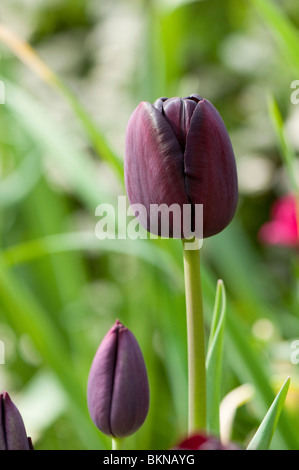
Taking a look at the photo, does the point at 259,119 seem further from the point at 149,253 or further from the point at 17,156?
the point at 149,253

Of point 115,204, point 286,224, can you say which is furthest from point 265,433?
point 286,224

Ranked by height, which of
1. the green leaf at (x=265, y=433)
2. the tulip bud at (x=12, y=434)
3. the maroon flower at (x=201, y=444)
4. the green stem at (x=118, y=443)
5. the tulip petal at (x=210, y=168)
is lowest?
the green stem at (x=118, y=443)

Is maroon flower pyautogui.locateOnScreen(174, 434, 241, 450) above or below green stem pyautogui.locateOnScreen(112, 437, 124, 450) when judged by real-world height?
above

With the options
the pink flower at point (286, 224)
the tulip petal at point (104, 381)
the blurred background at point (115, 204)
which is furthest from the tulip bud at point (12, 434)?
the pink flower at point (286, 224)

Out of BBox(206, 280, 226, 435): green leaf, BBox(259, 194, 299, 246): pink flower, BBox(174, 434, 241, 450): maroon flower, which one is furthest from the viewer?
BBox(259, 194, 299, 246): pink flower

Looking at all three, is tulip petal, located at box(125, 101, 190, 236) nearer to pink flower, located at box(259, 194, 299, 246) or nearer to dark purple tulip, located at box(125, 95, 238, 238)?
dark purple tulip, located at box(125, 95, 238, 238)

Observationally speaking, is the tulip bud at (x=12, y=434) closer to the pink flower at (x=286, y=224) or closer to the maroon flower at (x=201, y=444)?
the maroon flower at (x=201, y=444)

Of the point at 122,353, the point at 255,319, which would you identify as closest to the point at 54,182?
the point at 255,319

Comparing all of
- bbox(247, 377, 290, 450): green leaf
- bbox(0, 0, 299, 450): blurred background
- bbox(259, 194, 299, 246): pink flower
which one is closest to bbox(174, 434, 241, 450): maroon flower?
bbox(247, 377, 290, 450): green leaf

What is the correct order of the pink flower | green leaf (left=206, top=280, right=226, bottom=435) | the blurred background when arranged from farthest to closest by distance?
the pink flower → the blurred background → green leaf (left=206, top=280, right=226, bottom=435)
